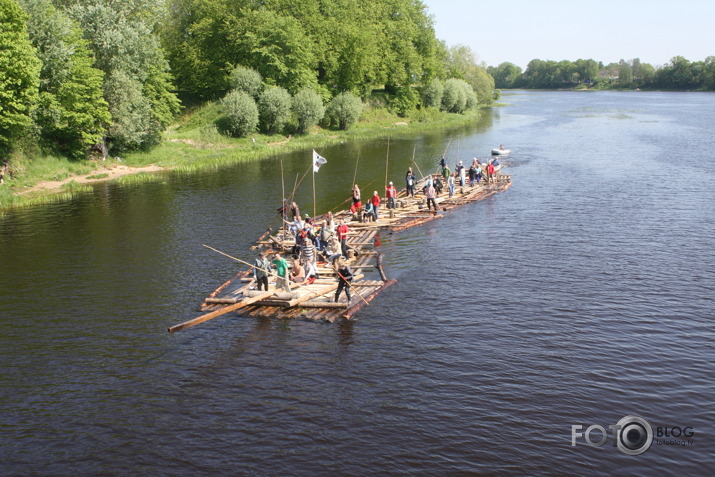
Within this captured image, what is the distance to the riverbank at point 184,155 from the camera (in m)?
53.3

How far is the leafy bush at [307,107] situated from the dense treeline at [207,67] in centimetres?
18

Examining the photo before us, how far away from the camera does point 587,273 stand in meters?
31.0

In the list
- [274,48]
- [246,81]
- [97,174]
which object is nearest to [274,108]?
[246,81]

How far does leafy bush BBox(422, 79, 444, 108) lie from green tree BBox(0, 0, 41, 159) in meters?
82.8

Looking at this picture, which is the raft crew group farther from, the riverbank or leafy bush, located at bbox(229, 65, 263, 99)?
leafy bush, located at bbox(229, 65, 263, 99)

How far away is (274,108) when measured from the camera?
274ft

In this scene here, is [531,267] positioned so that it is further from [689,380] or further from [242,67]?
[242,67]

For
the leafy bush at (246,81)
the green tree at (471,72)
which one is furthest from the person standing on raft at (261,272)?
the green tree at (471,72)

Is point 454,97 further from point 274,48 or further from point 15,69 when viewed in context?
point 15,69

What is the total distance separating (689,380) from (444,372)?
8246 mm

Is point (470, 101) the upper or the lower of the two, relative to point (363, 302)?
upper

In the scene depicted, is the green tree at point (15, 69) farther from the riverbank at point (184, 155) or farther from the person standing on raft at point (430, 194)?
the person standing on raft at point (430, 194)
